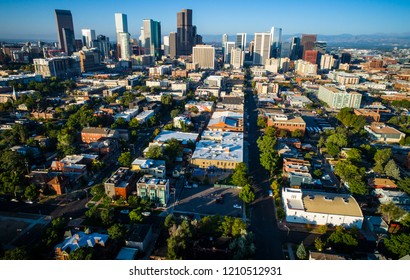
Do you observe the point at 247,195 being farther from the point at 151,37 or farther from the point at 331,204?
the point at 151,37

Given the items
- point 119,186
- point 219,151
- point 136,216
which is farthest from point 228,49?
point 136,216

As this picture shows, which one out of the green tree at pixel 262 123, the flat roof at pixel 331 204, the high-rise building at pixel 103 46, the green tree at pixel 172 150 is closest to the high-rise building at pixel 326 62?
the green tree at pixel 262 123

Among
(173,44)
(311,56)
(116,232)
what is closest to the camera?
(116,232)

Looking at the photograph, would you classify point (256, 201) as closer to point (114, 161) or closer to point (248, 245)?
point (248, 245)

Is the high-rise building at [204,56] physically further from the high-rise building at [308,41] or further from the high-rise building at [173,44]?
the high-rise building at [308,41]
